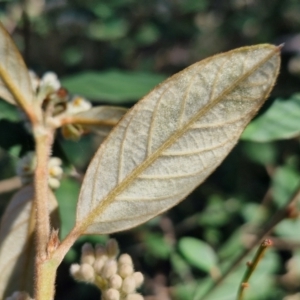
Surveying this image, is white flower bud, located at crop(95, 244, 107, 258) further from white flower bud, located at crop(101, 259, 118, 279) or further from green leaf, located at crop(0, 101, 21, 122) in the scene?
green leaf, located at crop(0, 101, 21, 122)

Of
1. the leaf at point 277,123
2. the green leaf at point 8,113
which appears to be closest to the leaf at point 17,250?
the green leaf at point 8,113

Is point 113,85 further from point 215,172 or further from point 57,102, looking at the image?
point 215,172

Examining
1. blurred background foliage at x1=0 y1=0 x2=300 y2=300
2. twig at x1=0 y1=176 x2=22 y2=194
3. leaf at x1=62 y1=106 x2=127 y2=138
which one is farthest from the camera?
blurred background foliage at x1=0 y1=0 x2=300 y2=300

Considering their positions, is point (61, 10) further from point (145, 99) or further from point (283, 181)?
point (145, 99)

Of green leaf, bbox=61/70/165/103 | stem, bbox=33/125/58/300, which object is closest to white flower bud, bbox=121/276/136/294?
stem, bbox=33/125/58/300

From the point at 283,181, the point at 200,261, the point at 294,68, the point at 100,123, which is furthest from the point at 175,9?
the point at 100,123

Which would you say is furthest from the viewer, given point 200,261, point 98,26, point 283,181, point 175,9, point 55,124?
point 175,9

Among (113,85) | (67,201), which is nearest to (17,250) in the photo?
(67,201)
